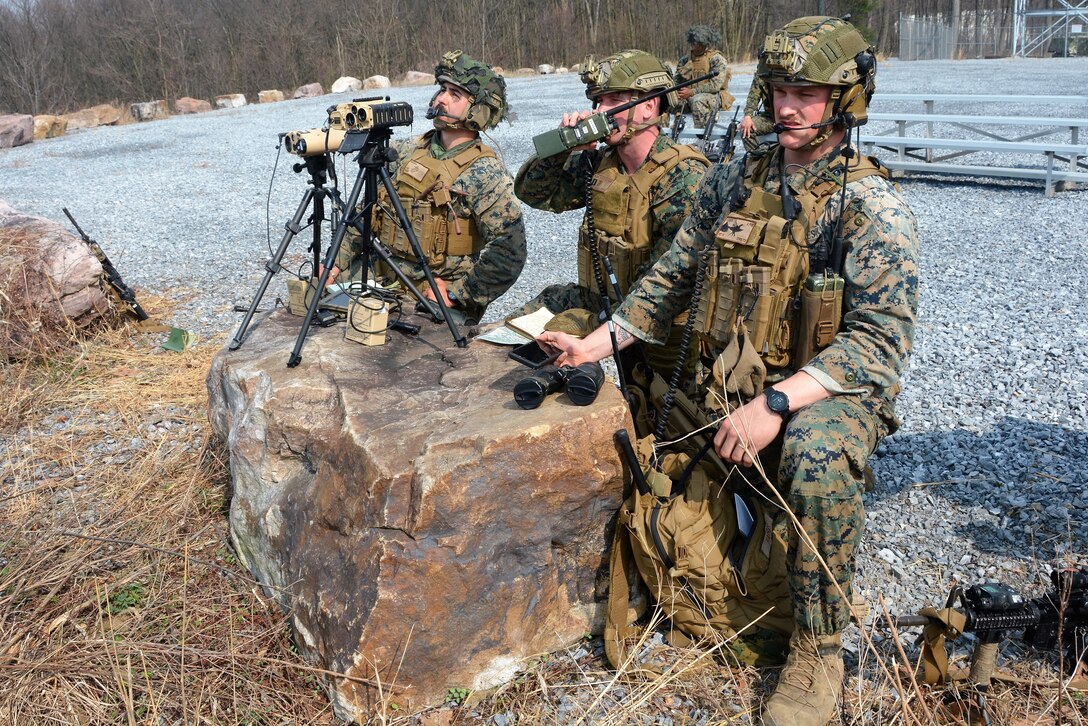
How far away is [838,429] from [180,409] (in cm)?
410

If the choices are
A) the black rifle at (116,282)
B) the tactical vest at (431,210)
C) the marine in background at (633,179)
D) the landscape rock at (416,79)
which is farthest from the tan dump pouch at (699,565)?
the landscape rock at (416,79)

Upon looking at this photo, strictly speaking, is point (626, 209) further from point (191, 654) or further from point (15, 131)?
point (15, 131)

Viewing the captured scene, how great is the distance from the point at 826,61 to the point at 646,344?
1.52m

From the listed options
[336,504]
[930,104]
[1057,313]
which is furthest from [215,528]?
[930,104]

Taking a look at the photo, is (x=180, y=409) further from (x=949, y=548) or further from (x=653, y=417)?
(x=949, y=548)

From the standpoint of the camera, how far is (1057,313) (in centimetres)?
623

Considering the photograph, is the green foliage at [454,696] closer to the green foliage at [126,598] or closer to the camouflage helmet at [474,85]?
the green foliage at [126,598]

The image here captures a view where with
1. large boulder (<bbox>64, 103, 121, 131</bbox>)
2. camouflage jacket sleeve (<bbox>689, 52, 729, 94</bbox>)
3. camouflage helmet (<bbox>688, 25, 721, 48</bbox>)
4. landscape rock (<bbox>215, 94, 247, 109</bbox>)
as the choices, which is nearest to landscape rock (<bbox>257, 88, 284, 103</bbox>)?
landscape rock (<bbox>215, 94, 247, 109</bbox>)

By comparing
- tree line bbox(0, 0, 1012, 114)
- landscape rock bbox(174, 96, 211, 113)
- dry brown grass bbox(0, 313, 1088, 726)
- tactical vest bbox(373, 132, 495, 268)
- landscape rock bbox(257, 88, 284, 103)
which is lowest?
dry brown grass bbox(0, 313, 1088, 726)

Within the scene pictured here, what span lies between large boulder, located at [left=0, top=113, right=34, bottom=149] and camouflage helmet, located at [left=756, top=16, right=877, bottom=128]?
19.5m

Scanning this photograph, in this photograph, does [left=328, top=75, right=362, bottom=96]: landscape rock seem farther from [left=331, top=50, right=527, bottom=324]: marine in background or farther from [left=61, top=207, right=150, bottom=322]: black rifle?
[left=331, top=50, right=527, bottom=324]: marine in background

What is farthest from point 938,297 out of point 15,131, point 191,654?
point 15,131

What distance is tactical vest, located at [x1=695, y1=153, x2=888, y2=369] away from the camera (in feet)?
9.66

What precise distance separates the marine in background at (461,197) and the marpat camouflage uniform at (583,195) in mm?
200
